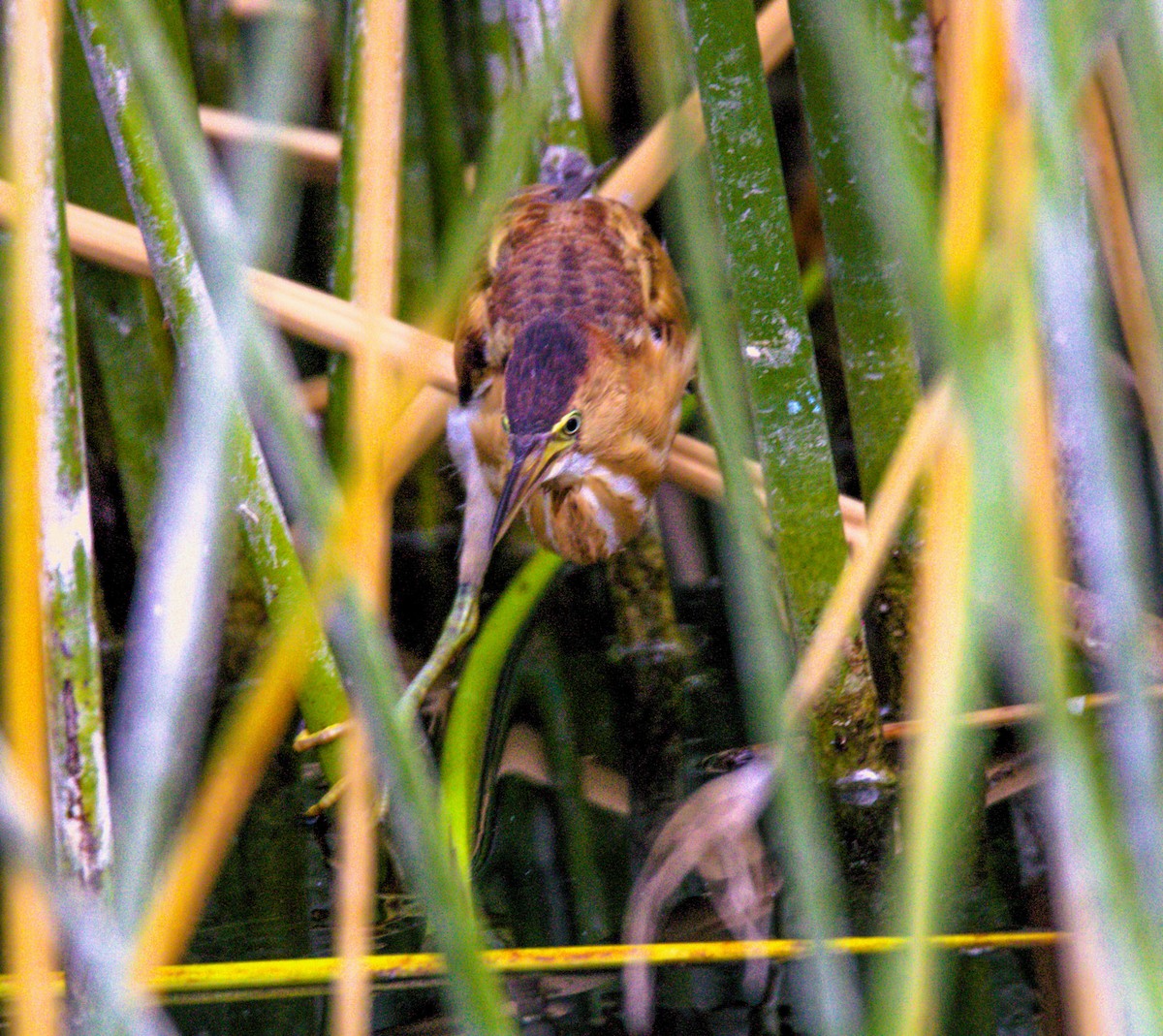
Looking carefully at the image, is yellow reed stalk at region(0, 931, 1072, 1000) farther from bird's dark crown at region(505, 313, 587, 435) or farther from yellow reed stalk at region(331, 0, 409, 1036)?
bird's dark crown at region(505, 313, 587, 435)

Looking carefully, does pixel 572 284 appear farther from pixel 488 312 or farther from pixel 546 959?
pixel 546 959

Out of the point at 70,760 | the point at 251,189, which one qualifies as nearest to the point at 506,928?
the point at 70,760

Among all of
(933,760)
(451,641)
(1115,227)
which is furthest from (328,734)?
(1115,227)

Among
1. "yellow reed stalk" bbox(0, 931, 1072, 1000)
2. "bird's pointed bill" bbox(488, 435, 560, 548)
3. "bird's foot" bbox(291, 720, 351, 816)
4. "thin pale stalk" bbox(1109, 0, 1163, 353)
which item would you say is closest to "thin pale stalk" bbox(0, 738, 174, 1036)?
"thin pale stalk" bbox(1109, 0, 1163, 353)

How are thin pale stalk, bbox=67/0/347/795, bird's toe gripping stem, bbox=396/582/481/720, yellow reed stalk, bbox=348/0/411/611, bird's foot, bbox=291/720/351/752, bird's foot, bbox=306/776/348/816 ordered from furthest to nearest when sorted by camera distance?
bird's toe gripping stem, bbox=396/582/481/720, bird's foot, bbox=306/776/348/816, bird's foot, bbox=291/720/351/752, thin pale stalk, bbox=67/0/347/795, yellow reed stalk, bbox=348/0/411/611

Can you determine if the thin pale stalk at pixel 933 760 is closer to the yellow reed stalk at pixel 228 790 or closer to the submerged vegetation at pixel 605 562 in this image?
the submerged vegetation at pixel 605 562

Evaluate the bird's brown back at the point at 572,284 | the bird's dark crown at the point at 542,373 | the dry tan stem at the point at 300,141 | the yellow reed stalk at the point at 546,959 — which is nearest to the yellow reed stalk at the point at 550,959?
the yellow reed stalk at the point at 546,959
